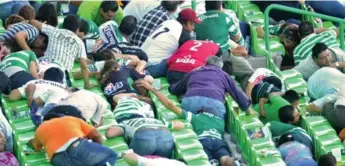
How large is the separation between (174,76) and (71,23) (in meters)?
1.46

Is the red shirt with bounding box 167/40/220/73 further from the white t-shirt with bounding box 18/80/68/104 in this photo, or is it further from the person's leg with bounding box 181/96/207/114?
the white t-shirt with bounding box 18/80/68/104

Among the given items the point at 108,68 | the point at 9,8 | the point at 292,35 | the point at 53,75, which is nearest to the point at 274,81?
the point at 292,35

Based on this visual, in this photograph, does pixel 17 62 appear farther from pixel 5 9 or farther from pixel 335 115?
pixel 335 115

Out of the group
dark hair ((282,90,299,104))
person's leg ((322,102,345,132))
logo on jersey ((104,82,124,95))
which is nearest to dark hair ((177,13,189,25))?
logo on jersey ((104,82,124,95))

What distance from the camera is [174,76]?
22.3m

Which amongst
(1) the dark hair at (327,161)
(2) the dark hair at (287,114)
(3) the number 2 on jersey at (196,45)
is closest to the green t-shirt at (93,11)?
(3) the number 2 on jersey at (196,45)

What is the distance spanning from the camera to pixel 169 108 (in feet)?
70.1

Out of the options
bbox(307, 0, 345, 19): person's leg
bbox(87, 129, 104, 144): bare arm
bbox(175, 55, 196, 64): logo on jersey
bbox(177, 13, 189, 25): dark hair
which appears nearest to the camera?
bbox(87, 129, 104, 144): bare arm

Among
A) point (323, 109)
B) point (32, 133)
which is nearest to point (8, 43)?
point (32, 133)

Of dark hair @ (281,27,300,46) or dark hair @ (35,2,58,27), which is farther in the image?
dark hair @ (281,27,300,46)

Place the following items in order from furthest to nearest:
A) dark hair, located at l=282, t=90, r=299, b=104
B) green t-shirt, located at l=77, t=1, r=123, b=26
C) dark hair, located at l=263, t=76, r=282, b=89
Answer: green t-shirt, located at l=77, t=1, r=123, b=26
dark hair, located at l=263, t=76, r=282, b=89
dark hair, located at l=282, t=90, r=299, b=104

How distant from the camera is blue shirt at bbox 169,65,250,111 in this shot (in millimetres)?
21438

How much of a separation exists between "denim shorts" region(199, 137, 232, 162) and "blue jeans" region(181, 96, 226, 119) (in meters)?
0.52

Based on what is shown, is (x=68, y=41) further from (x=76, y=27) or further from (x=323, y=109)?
(x=323, y=109)
